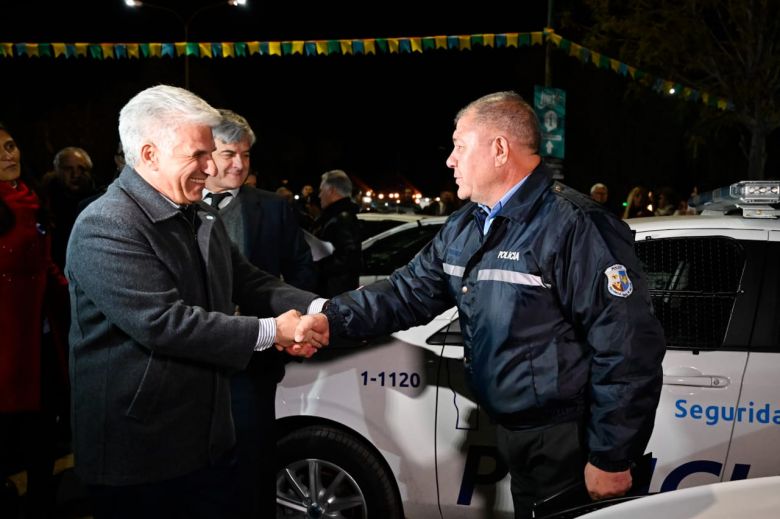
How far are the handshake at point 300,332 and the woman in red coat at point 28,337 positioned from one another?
4.74 feet

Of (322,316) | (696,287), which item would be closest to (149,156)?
(322,316)

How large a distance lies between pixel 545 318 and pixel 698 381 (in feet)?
3.65

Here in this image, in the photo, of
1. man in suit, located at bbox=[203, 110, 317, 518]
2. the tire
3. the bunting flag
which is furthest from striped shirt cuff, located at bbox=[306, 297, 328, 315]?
the bunting flag

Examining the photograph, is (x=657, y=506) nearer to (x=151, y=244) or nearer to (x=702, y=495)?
(x=702, y=495)

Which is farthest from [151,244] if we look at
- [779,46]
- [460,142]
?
[779,46]

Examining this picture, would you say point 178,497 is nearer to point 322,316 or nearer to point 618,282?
point 322,316

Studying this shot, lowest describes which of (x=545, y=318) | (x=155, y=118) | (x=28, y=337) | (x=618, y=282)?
(x=28, y=337)

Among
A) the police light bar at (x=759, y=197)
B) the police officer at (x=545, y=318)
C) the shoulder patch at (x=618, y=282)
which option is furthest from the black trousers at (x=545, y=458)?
the police light bar at (x=759, y=197)

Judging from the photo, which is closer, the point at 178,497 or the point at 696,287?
the point at 178,497

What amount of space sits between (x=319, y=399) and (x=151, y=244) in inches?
60.7

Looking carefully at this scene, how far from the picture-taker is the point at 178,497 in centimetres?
252

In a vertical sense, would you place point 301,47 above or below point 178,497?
above

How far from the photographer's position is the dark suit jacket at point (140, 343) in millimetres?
2281

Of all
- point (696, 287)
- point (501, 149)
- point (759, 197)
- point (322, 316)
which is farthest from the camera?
point (759, 197)
